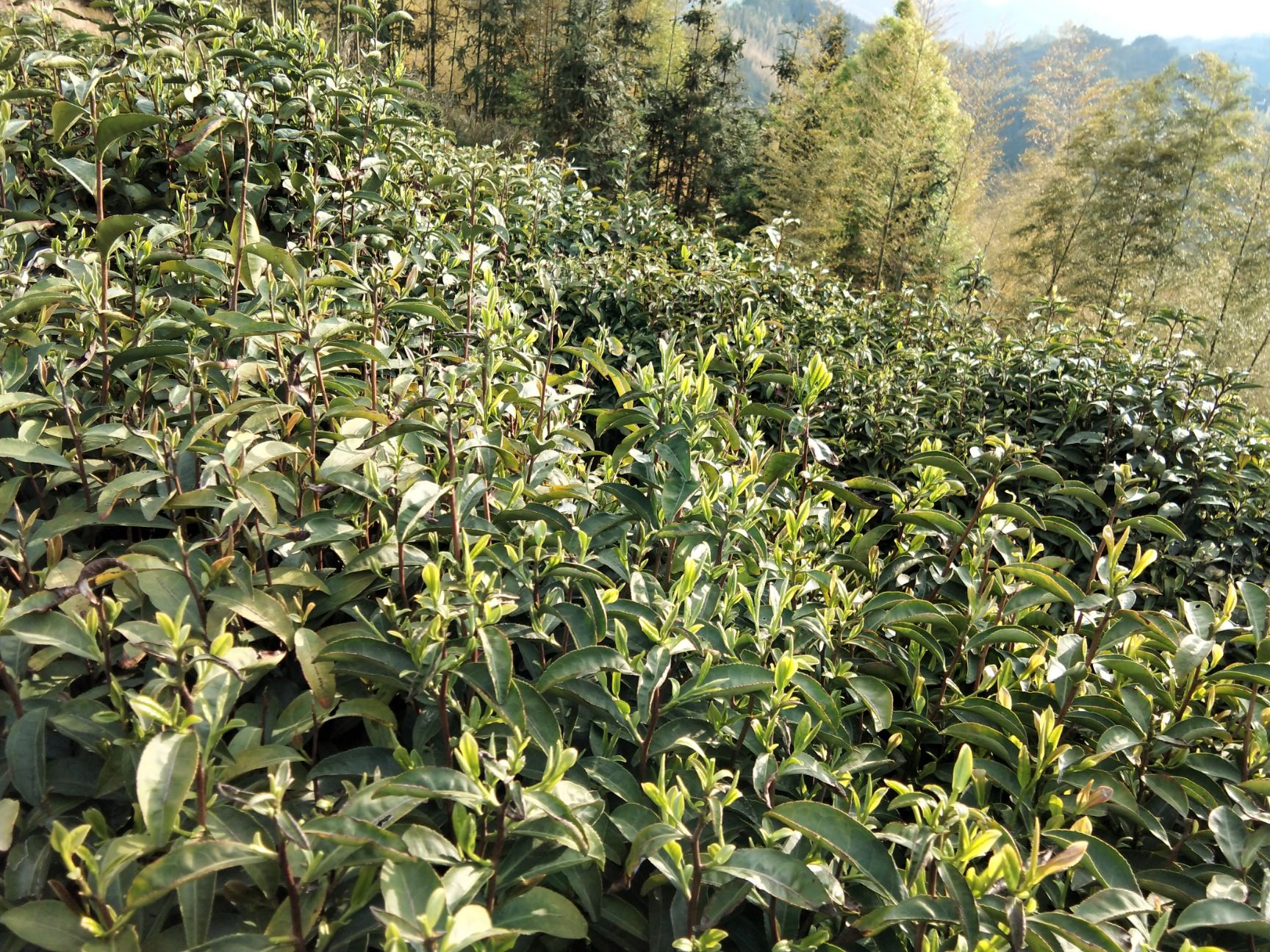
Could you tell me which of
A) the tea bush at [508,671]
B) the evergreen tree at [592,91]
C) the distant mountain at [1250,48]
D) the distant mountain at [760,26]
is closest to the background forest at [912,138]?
the evergreen tree at [592,91]

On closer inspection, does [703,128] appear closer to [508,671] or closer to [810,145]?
[810,145]

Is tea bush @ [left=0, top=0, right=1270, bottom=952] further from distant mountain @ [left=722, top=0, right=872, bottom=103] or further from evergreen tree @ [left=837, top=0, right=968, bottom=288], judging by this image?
distant mountain @ [left=722, top=0, right=872, bottom=103]

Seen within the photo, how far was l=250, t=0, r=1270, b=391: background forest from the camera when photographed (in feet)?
41.7

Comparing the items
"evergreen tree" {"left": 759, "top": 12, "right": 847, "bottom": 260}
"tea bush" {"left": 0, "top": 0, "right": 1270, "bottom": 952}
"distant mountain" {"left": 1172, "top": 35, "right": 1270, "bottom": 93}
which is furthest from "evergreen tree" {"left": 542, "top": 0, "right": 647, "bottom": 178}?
"distant mountain" {"left": 1172, "top": 35, "right": 1270, "bottom": 93}

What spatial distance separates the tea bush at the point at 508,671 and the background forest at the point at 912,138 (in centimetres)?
691

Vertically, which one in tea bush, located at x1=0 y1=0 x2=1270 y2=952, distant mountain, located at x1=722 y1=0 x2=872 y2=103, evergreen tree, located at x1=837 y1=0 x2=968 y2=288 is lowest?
tea bush, located at x1=0 y1=0 x2=1270 y2=952

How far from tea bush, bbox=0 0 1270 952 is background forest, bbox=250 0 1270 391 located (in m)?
6.91

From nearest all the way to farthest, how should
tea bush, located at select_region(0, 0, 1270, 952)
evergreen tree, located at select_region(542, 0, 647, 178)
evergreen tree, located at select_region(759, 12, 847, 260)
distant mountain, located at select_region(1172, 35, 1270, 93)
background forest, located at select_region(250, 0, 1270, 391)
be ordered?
1. tea bush, located at select_region(0, 0, 1270, 952)
2. background forest, located at select_region(250, 0, 1270, 391)
3. evergreen tree, located at select_region(759, 12, 847, 260)
4. evergreen tree, located at select_region(542, 0, 647, 178)
5. distant mountain, located at select_region(1172, 35, 1270, 93)

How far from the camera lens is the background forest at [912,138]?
→ 41.7 feet

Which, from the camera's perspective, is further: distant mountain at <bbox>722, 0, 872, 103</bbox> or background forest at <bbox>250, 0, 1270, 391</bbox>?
distant mountain at <bbox>722, 0, 872, 103</bbox>

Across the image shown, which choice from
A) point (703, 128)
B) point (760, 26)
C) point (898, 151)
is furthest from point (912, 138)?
point (760, 26)

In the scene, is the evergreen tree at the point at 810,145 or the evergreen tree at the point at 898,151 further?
the evergreen tree at the point at 810,145

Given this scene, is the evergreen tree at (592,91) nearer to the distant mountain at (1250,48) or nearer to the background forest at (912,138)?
the background forest at (912,138)

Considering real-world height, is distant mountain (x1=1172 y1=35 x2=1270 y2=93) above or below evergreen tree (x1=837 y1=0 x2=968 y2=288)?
above
